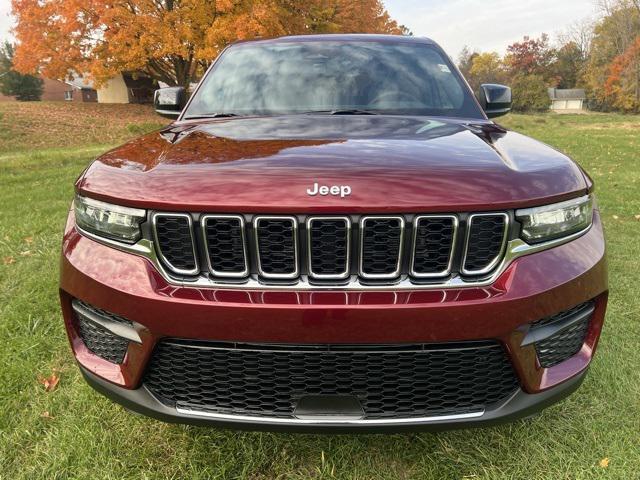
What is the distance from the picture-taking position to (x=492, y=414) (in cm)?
172

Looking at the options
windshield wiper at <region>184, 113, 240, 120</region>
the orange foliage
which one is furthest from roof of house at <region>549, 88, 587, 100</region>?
windshield wiper at <region>184, 113, 240, 120</region>

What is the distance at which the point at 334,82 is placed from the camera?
295 cm

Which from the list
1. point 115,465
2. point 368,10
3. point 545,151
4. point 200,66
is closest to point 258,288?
point 115,465

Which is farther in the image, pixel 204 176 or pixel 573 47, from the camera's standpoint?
pixel 573 47

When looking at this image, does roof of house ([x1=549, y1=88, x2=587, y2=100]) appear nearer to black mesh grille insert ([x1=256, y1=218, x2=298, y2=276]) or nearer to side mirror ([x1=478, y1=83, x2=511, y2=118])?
side mirror ([x1=478, y1=83, x2=511, y2=118])

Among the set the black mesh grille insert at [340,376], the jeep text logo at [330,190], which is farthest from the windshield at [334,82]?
the black mesh grille insert at [340,376]

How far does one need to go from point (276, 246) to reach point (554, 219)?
3.12 ft

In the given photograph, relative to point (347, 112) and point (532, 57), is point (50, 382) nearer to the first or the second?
point (347, 112)

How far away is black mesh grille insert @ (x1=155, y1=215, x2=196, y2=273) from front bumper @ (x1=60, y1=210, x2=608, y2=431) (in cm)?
7

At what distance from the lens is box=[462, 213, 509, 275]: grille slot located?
164 cm

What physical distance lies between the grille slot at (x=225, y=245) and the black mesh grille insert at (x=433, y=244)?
1.82ft

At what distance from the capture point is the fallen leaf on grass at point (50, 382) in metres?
2.62

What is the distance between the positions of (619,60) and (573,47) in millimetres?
21458

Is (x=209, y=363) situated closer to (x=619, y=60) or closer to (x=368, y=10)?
(x=368, y=10)
